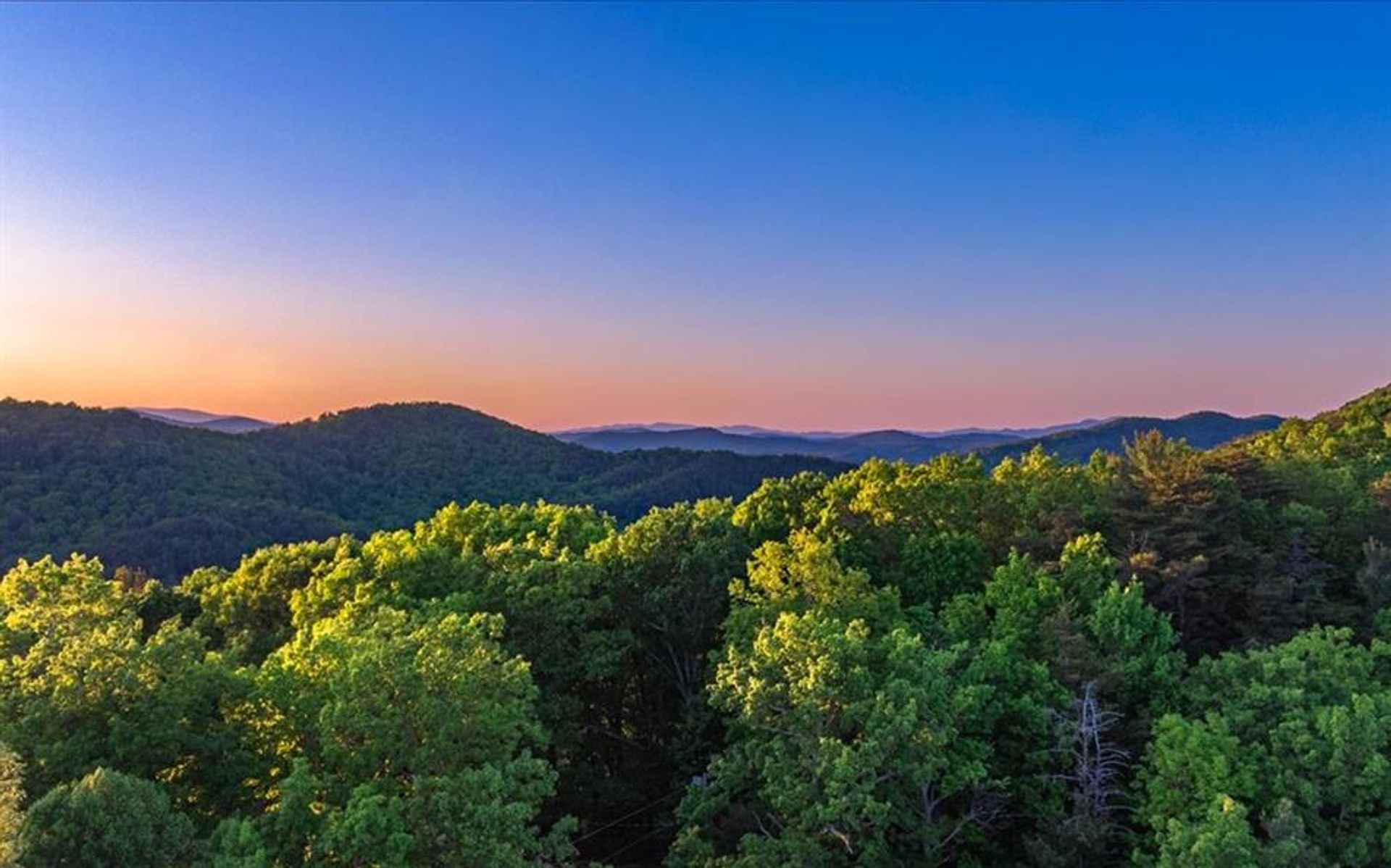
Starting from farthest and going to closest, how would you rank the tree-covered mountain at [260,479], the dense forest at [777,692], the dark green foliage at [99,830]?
the tree-covered mountain at [260,479]
the dense forest at [777,692]
the dark green foliage at [99,830]

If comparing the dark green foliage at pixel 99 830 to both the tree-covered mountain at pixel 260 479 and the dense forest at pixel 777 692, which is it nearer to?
the dense forest at pixel 777 692

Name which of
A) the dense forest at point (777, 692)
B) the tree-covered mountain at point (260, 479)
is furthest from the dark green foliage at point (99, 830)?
the tree-covered mountain at point (260, 479)

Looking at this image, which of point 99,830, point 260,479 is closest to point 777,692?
point 99,830

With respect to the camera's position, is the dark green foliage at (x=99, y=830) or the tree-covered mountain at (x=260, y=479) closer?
the dark green foliage at (x=99, y=830)

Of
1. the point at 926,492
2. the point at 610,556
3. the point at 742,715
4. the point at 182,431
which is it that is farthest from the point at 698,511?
the point at 182,431

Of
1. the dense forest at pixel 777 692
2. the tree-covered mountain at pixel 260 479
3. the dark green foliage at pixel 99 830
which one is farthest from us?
the tree-covered mountain at pixel 260 479

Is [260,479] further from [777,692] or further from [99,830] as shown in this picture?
[777,692]
